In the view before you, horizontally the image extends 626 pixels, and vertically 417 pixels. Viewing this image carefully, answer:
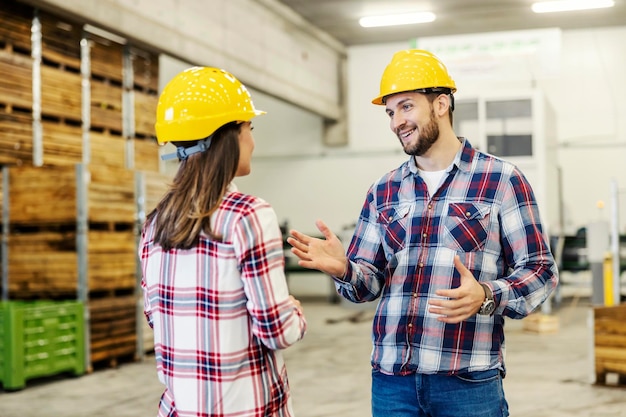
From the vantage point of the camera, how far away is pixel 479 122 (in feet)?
48.8

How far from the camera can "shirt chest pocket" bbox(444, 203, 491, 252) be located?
2.62 metres

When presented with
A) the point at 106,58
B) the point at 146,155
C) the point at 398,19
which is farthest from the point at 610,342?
the point at 398,19

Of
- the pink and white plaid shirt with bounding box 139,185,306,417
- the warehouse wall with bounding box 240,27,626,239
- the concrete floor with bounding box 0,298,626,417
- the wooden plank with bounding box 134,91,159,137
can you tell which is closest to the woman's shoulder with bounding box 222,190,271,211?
the pink and white plaid shirt with bounding box 139,185,306,417

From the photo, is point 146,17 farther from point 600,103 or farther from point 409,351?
point 600,103

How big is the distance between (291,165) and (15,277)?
10.8 meters

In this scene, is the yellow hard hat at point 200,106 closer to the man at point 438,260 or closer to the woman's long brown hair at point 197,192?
the woman's long brown hair at point 197,192

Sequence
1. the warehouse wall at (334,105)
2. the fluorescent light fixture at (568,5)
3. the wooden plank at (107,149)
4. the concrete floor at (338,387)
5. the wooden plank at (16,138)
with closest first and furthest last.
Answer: the concrete floor at (338,387), the wooden plank at (16,138), the wooden plank at (107,149), the warehouse wall at (334,105), the fluorescent light fixture at (568,5)

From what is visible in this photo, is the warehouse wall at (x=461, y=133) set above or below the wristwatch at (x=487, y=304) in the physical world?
above

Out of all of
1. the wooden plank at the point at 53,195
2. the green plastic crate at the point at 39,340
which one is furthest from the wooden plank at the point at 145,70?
the green plastic crate at the point at 39,340

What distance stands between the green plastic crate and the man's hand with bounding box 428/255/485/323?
239 inches

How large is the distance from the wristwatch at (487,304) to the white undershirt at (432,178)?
43 centimetres

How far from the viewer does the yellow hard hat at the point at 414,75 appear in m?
2.75

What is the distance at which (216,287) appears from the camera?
2088 millimetres

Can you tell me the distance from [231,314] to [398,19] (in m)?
14.4
